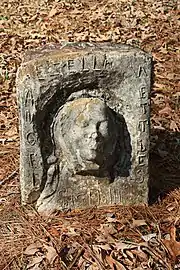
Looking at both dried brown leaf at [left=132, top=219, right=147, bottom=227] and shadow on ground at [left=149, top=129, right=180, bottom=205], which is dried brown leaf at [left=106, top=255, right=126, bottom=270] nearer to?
dried brown leaf at [left=132, top=219, right=147, bottom=227]

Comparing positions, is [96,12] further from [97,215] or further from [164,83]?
[97,215]

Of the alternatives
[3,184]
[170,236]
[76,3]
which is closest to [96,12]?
[76,3]

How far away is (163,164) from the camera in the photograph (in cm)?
409

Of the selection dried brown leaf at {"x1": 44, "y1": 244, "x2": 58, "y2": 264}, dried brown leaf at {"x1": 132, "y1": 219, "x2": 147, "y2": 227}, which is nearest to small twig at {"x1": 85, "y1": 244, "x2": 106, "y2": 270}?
dried brown leaf at {"x1": 44, "y1": 244, "x2": 58, "y2": 264}

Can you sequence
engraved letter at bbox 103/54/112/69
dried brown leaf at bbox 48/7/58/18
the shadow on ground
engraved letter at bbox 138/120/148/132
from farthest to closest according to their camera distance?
dried brown leaf at bbox 48/7/58/18 → the shadow on ground → engraved letter at bbox 138/120/148/132 → engraved letter at bbox 103/54/112/69

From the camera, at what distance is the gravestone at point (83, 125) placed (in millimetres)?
3176

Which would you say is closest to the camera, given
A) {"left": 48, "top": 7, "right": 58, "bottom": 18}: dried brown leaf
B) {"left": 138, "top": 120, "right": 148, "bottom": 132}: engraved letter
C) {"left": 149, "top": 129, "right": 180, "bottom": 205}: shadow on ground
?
{"left": 138, "top": 120, "right": 148, "bottom": 132}: engraved letter

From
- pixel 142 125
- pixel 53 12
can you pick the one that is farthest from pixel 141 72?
pixel 53 12

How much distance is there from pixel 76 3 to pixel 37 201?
6.12 meters

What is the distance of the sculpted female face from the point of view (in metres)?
3.20

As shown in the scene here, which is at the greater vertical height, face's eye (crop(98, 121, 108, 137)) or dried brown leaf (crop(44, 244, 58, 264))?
face's eye (crop(98, 121, 108, 137))

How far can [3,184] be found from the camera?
3.96 meters

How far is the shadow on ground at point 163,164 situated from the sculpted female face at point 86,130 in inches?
23.5

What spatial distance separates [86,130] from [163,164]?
107 cm
